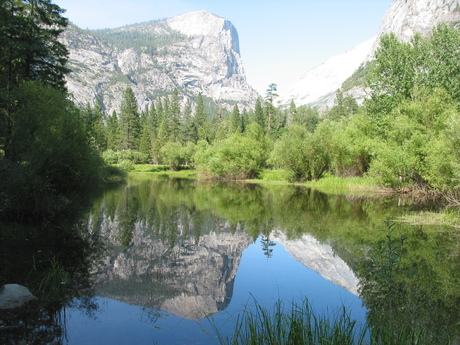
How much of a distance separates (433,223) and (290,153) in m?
29.3

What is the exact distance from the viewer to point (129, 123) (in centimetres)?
9319

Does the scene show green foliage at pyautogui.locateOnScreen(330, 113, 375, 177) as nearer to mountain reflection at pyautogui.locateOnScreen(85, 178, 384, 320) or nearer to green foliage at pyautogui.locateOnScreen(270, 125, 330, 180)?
green foliage at pyautogui.locateOnScreen(270, 125, 330, 180)

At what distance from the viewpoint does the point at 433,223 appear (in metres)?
18.6

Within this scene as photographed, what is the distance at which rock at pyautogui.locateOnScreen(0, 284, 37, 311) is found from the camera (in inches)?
297

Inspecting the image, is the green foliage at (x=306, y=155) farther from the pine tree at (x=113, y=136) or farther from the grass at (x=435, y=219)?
the pine tree at (x=113, y=136)

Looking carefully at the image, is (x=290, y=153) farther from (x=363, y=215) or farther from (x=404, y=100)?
(x=363, y=215)

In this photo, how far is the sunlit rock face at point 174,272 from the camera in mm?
9086

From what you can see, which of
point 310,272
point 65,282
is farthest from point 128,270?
point 310,272

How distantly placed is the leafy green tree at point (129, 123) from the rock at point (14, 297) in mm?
87718

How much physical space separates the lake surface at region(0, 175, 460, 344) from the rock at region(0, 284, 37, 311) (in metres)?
0.52

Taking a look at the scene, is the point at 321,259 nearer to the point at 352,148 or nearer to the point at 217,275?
the point at 217,275

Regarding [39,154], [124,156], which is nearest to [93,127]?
[39,154]

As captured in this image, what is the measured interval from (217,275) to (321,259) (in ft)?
14.6

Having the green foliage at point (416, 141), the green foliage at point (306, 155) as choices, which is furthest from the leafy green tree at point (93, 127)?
the green foliage at point (416, 141)
